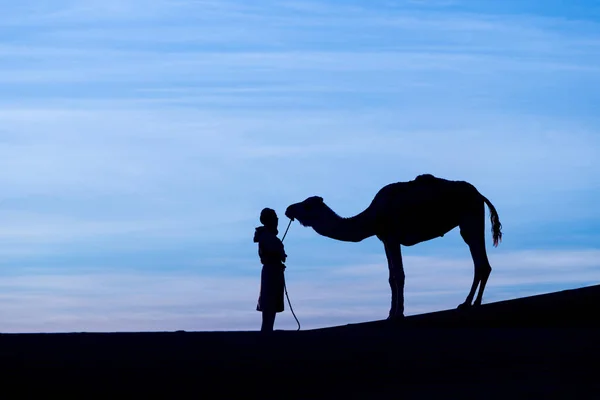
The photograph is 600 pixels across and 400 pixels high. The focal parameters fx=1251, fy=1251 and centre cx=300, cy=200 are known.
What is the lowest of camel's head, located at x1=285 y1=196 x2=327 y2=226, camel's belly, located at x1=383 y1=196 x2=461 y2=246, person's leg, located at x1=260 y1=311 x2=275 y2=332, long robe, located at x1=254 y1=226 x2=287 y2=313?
person's leg, located at x1=260 y1=311 x2=275 y2=332

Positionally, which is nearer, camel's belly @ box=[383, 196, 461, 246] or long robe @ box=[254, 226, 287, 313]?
long robe @ box=[254, 226, 287, 313]

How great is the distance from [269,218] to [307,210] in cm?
401

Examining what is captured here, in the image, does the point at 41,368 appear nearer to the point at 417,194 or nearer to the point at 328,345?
the point at 328,345

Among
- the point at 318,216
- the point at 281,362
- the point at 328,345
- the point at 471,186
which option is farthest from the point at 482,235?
the point at 281,362

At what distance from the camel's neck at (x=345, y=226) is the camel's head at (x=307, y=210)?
10 cm

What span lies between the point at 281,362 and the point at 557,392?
2750 mm

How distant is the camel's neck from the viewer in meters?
21.0

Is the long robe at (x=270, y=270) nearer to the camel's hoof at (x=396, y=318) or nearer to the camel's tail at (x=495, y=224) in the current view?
the camel's hoof at (x=396, y=318)

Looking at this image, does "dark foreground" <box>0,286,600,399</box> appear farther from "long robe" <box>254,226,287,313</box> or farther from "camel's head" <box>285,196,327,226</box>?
"camel's head" <box>285,196,327,226</box>

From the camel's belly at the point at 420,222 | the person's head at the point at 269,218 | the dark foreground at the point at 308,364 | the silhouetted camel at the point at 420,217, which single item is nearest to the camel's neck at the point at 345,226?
the silhouetted camel at the point at 420,217

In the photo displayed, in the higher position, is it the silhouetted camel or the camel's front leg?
the silhouetted camel

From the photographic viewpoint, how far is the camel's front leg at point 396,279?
19.5 meters

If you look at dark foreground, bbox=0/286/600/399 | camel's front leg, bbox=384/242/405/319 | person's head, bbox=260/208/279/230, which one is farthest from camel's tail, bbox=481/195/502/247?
dark foreground, bbox=0/286/600/399

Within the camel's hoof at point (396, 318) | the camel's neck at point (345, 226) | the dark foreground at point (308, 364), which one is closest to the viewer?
the dark foreground at point (308, 364)
